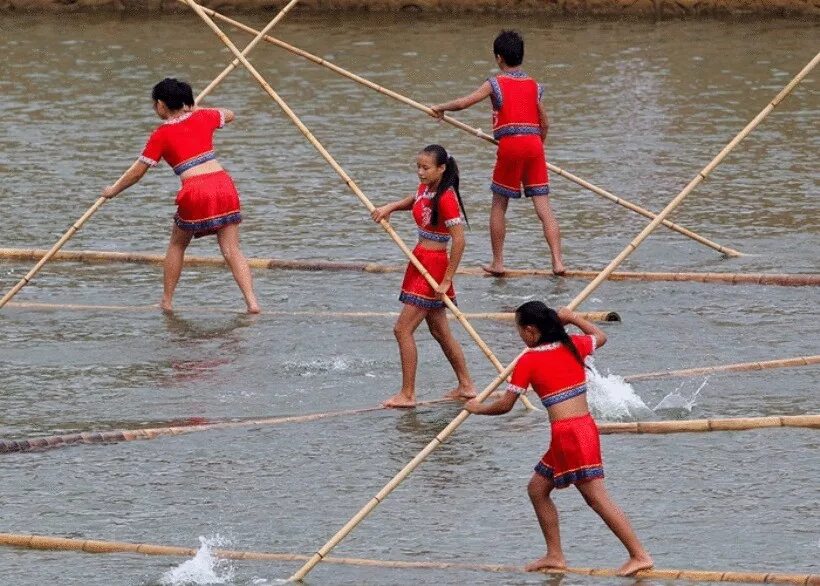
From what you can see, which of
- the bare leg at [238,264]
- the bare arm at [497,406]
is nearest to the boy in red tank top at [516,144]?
the bare leg at [238,264]

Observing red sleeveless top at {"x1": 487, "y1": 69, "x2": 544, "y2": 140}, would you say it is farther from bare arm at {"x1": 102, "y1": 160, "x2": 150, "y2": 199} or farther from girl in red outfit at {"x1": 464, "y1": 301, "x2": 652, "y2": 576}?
girl in red outfit at {"x1": 464, "y1": 301, "x2": 652, "y2": 576}

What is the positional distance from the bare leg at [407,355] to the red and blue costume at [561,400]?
75.3 inches

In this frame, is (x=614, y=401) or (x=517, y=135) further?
(x=517, y=135)

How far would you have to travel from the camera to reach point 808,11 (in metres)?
20.2

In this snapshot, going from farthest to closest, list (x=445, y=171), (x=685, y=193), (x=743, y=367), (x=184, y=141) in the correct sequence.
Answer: (x=184, y=141) < (x=743, y=367) < (x=445, y=171) < (x=685, y=193)

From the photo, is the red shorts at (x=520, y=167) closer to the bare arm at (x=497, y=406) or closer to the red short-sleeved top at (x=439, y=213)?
the red short-sleeved top at (x=439, y=213)

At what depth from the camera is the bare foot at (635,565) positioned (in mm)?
6660

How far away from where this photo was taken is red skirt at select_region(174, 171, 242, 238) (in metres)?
10.7

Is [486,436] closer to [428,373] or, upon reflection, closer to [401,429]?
[401,429]

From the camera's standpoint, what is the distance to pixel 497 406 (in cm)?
708

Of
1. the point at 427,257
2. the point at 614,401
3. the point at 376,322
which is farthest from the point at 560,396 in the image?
the point at 376,322

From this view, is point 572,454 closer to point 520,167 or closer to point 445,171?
point 445,171

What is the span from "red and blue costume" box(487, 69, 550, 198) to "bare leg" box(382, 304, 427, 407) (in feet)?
8.60

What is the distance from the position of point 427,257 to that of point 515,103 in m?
2.58
